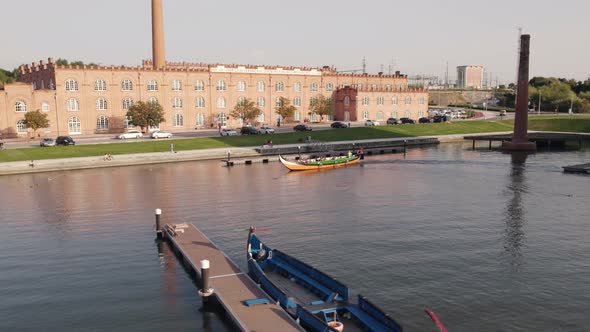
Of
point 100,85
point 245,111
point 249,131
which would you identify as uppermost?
point 100,85

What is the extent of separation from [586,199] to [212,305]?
38.2m

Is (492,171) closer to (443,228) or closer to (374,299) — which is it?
(443,228)

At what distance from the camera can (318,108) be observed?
4761 inches

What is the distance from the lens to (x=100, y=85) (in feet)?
320

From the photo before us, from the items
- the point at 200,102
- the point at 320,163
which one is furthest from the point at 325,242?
the point at 200,102

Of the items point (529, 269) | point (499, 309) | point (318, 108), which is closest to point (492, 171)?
point (529, 269)

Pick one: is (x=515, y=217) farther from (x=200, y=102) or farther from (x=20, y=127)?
(x=20, y=127)

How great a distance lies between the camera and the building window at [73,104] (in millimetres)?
94688

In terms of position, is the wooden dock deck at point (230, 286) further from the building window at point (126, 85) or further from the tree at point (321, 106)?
the tree at point (321, 106)

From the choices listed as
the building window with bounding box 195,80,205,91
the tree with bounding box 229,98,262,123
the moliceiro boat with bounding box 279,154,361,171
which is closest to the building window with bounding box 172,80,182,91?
the building window with bounding box 195,80,205,91

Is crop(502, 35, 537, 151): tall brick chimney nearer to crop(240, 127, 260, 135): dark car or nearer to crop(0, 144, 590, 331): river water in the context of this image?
crop(0, 144, 590, 331): river water

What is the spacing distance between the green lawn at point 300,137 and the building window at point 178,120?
73.3ft

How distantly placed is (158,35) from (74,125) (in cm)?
2677

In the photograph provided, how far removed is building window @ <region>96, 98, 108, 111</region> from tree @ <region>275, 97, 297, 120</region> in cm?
3718
